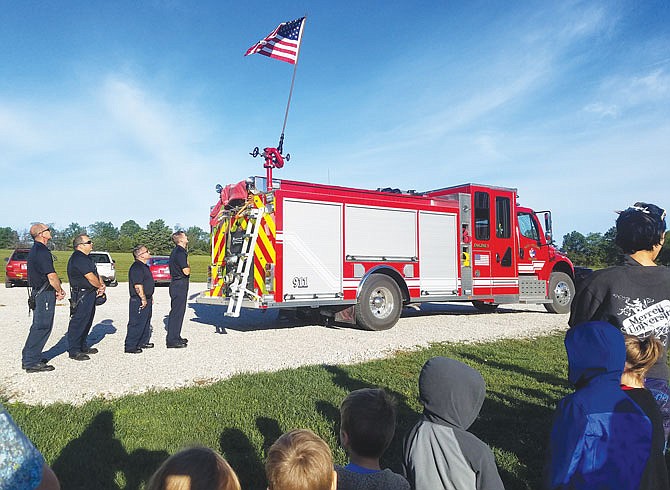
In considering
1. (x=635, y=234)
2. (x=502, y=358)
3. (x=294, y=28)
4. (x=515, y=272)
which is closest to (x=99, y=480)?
(x=635, y=234)

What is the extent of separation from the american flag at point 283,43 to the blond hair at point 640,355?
9609 millimetres

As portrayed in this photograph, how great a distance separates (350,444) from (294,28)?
407 inches

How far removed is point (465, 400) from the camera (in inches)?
86.8

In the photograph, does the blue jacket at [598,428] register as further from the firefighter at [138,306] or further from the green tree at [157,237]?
the green tree at [157,237]

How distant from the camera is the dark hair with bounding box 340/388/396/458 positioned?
218 centimetres

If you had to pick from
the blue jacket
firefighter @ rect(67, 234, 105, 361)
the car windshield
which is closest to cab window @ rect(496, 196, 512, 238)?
firefighter @ rect(67, 234, 105, 361)

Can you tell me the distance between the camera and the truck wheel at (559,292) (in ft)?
42.7

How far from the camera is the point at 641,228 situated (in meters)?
2.81

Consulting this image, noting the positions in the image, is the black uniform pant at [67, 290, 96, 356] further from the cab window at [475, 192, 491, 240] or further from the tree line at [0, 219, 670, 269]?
the tree line at [0, 219, 670, 269]

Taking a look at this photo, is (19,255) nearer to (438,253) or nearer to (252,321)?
(252,321)

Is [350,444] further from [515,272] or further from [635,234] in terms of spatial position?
[515,272]

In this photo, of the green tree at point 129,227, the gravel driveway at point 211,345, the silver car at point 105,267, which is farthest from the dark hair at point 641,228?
the green tree at point 129,227

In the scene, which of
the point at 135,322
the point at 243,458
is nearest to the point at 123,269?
the point at 135,322

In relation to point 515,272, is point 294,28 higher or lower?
higher
